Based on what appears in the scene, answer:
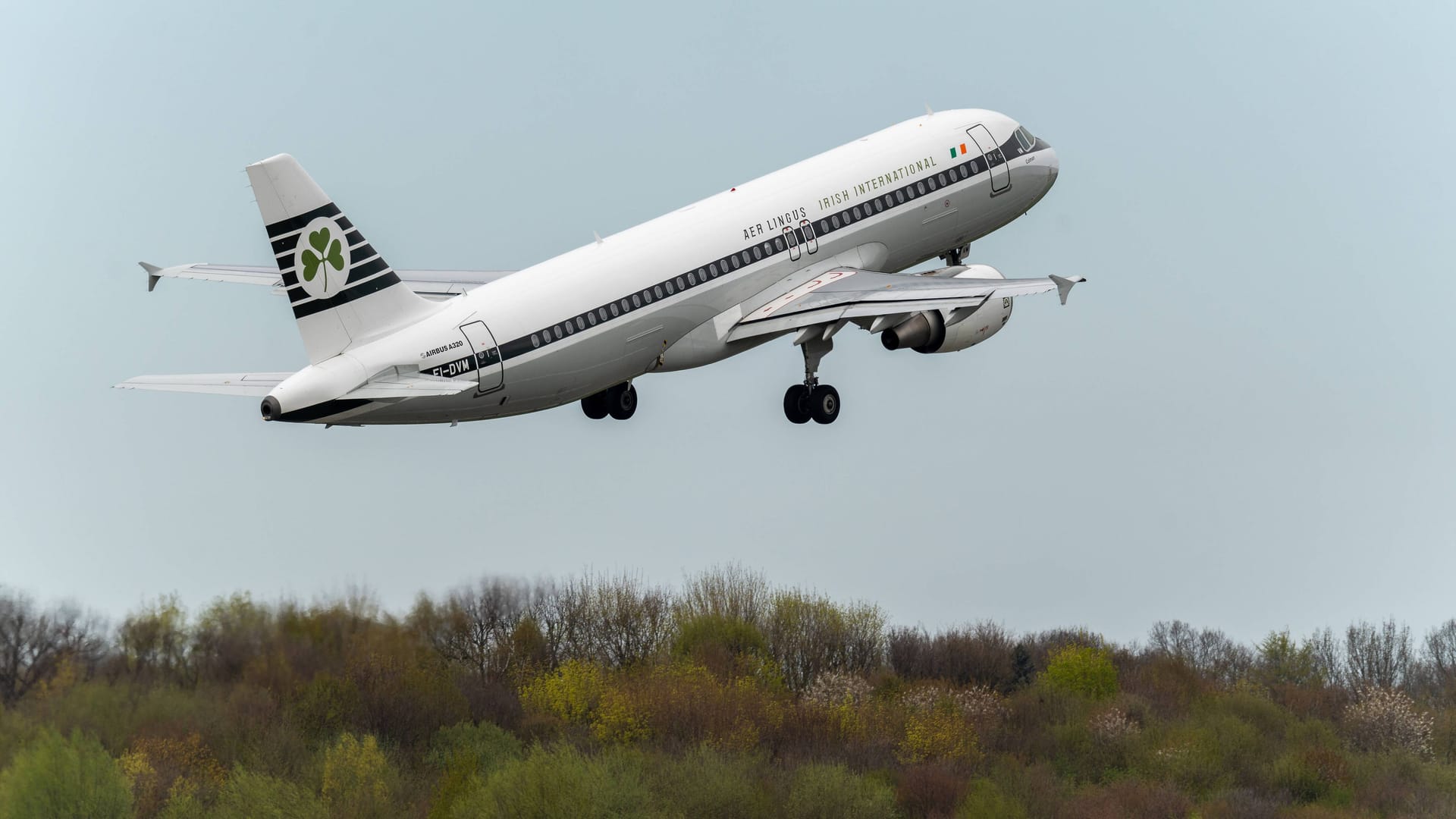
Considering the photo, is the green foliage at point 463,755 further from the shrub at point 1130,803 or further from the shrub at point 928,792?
the shrub at point 1130,803

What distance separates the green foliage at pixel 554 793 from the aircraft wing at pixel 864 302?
24.6m

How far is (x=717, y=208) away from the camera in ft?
160

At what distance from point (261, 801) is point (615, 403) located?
2102 cm

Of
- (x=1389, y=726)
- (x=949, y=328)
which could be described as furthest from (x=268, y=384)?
(x=1389, y=726)

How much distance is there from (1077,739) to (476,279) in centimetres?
5539

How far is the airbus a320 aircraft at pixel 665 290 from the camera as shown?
4131 centimetres

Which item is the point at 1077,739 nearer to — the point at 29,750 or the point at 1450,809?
the point at 1450,809

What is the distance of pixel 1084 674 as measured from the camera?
107m

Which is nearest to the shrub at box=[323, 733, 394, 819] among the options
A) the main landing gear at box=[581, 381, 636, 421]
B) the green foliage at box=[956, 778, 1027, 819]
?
the main landing gear at box=[581, 381, 636, 421]

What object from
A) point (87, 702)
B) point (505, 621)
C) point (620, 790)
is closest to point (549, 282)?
point (87, 702)

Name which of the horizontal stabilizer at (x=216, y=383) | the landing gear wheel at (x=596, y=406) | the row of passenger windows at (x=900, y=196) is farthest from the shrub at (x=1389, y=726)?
the horizontal stabilizer at (x=216, y=383)

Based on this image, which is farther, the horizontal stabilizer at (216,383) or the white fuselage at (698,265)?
the white fuselage at (698,265)

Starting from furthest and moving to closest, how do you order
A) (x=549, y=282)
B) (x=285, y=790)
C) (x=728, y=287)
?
(x=285, y=790) < (x=728, y=287) < (x=549, y=282)

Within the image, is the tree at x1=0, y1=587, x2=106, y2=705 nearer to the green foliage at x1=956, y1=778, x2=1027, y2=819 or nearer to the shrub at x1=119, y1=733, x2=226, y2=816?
the shrub at x1=119, y1=733, x2=226, y2=816
